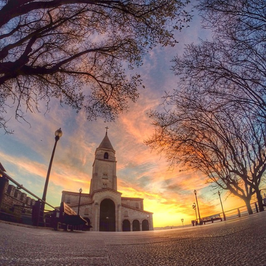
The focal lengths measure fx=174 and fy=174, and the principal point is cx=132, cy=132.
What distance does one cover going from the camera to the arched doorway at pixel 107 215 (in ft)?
128

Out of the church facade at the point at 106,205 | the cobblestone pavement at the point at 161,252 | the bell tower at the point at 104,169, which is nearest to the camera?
the cobblestone pavement at the point at 161,252

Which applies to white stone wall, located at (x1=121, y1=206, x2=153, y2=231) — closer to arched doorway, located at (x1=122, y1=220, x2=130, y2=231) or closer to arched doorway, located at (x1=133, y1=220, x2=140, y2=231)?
arched doorway, located at (x1=133, y1=220, x2=140, y2=231)

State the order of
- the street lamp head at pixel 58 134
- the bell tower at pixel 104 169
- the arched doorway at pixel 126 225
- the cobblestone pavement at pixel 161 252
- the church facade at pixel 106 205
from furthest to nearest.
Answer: the bell tower at pixel 104 169 → the arched doorway at pixel 126 225 → the church facade at pixel 106 205 → the street lamp head at pixel 58 134 → the cobblestone pavement at pixel 161 252

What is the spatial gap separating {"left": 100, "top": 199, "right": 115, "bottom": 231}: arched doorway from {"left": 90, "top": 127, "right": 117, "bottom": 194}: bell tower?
5.51 meters

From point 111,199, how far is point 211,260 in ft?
141

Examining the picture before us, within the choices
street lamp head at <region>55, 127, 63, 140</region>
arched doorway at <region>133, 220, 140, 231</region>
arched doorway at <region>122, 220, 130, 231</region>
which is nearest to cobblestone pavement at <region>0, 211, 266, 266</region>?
street lamp head at <region>55, 127, 63, 140</region>

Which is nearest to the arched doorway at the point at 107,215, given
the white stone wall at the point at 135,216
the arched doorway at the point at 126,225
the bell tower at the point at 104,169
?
the white stone wall at the point at 135,216

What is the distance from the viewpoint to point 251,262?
2.96 ft

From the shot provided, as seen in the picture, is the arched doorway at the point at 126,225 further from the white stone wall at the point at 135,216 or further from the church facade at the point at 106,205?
the white stone wall at the point at 135,216

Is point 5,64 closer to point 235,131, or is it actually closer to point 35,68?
point 35,68

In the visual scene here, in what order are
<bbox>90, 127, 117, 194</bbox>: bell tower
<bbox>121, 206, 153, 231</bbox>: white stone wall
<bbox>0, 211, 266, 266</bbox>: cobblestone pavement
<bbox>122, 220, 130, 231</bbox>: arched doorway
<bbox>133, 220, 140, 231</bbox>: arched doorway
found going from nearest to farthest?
<bbox>0, 211, 266, 266</bbox>: cobblestone pavement
<bbox>122, 220, 130, 231</bbox>: arched doorway
<bbox>121, 206, 153, 231</bbox>: white stone wall
<bbox>133, 220, 140, 231</bbox>: arched doorway
<bbox>90, 127, 117, 194</bbox>: bell tower

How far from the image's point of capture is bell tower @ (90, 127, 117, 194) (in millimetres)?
46834

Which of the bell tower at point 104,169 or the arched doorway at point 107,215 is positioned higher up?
the bell tower at point 104,169

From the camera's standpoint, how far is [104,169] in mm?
48812
